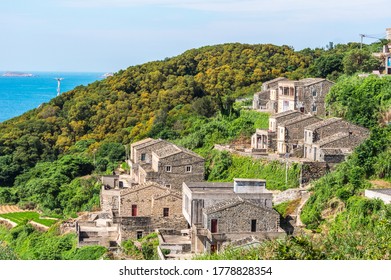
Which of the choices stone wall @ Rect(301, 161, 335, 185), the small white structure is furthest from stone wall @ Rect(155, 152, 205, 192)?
the small white structure

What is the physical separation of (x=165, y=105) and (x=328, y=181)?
20.6m

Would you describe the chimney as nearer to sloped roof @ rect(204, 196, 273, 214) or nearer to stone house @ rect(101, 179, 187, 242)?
stone house @ rect(101, 179, 187, 242)

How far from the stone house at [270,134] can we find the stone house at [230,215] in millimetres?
4826

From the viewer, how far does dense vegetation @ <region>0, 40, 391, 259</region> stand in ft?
72.1

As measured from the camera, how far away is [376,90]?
26.8m

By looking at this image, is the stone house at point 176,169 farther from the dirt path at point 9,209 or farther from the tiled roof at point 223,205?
the dirt path at point 9,209

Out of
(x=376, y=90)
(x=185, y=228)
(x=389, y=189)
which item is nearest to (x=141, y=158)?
(x=185, y=228)

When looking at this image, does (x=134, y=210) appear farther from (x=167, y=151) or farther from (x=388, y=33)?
(x=388, y=33)

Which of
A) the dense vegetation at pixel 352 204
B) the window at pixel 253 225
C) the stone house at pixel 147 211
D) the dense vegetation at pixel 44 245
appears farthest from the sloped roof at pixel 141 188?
the window at pixel 253 225

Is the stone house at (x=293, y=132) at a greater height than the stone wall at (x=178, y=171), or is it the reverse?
the stone house at (x=293, y=132)

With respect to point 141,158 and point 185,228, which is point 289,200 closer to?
point 185,228

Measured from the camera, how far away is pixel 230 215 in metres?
21.8

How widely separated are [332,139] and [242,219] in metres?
5.00

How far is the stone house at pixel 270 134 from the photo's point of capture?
28.1 metres
